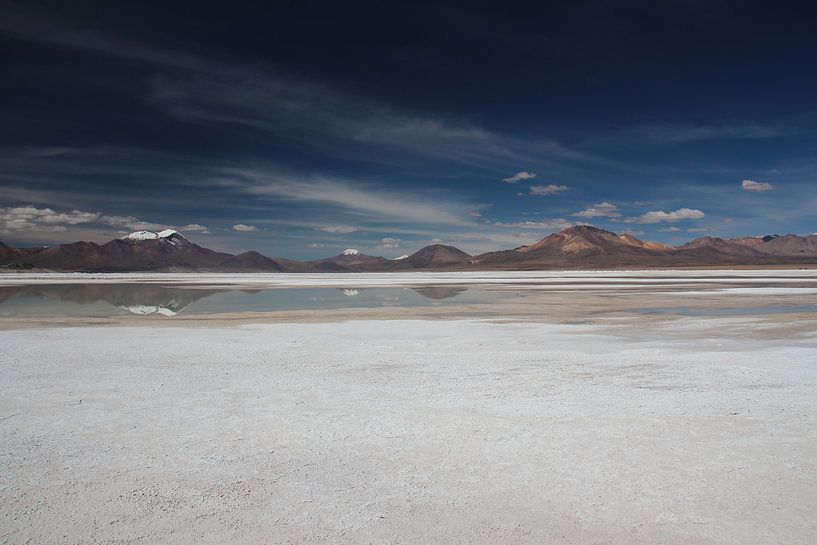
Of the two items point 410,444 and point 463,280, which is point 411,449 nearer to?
point 410,444

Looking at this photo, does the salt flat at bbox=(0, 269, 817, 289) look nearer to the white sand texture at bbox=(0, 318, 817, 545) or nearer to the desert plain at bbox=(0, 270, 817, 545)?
the desert plain at bbox=(0, 270, 817, 545)

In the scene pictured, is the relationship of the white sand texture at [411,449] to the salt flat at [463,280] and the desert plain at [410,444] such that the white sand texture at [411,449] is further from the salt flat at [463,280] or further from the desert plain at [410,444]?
the salt flat at [463,280]

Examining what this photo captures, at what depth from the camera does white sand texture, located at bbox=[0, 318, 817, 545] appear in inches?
Answer: 178

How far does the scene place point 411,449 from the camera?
6.15 metres

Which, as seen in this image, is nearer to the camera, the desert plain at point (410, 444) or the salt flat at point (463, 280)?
the desert plain at point (410, 444)

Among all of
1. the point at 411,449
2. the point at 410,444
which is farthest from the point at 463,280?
the point at 411,449

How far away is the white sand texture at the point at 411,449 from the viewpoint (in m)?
4.52

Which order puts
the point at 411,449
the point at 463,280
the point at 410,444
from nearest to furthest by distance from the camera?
the point at 411,449, the point at 410,444, the point at 463,280

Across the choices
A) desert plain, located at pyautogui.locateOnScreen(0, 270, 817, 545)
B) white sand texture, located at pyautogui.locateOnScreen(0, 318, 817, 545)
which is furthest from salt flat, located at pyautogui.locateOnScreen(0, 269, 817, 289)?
white sand texture, located at pyautogui.locateOnScreen(0, 318, 817, 545)

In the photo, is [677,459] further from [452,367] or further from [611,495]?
[452,367]

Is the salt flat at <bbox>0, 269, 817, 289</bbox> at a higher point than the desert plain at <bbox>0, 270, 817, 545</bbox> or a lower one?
higher

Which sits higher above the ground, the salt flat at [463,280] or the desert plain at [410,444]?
the salt flat at [463,280]

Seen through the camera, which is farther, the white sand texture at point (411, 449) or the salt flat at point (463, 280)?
the salt flat at point (463, 280)

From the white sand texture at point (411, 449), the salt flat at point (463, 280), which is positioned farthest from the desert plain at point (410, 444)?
the salt flat at point (463, 280)
